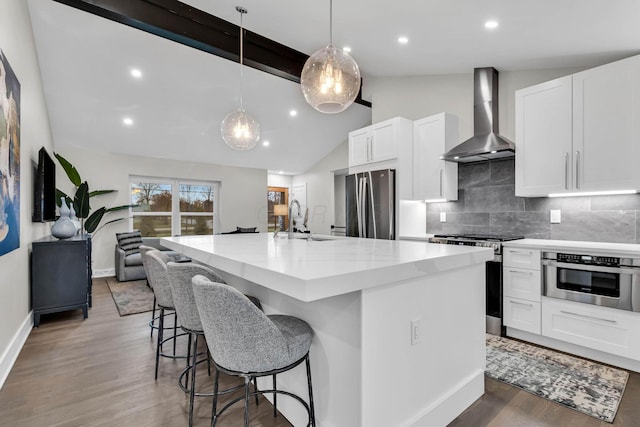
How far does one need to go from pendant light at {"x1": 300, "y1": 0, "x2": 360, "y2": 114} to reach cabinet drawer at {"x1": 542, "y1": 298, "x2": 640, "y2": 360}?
2.46m

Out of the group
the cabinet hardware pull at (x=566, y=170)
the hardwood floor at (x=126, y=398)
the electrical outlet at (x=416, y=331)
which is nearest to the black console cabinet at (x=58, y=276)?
the hardwood floor at (x=126, y=398)

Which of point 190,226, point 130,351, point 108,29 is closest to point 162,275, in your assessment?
point 130,351

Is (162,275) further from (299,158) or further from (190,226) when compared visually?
(299,158)

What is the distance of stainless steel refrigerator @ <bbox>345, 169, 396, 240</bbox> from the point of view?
166 inches

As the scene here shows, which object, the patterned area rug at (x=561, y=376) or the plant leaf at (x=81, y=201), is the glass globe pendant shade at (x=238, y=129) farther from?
the plant leaf at (x=81, y=201)

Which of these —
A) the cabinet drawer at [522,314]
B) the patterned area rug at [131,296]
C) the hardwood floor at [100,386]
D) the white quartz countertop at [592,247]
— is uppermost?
the white quartz countertop at [592,247]

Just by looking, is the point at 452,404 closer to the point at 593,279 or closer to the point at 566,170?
the point at 593,279

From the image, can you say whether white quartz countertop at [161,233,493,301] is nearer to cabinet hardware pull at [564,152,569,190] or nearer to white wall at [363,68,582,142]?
cabinet hardware pull at [564,152,569,190]

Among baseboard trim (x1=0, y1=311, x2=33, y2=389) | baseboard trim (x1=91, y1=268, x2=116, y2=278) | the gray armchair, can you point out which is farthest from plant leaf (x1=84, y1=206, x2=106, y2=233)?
baseboard trim (x1=0, y1=311, x2=33, y2=389)

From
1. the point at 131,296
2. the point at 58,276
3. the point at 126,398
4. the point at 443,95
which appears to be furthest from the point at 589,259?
the point at 131,296

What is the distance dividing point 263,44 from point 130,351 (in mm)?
3640

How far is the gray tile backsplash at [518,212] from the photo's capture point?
9.46 ft

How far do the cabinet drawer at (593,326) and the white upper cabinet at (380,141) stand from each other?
2.39m

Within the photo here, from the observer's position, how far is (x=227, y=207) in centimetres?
779
